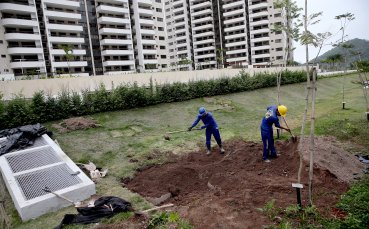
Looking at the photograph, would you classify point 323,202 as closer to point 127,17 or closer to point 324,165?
point 324,165

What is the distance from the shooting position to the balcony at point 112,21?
158ft

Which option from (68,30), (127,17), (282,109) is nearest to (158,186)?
(282,109)

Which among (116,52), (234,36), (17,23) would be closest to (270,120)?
(17,23)

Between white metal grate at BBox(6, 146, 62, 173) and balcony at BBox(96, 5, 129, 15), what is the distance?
151 ft

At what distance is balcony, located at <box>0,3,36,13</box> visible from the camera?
3519cm

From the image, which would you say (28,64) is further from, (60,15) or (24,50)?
(60,15)

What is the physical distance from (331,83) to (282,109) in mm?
30937

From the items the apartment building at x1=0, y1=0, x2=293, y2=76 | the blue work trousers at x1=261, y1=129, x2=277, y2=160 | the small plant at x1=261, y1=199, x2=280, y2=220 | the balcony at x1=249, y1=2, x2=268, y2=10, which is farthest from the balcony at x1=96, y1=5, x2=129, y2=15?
the small plant at x1=261, y1=199, x2=280, y2=220

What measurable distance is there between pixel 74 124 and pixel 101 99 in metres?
3.13

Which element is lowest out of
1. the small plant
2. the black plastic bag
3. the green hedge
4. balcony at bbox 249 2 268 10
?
the black plastic bag

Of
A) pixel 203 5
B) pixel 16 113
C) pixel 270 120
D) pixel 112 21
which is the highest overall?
pixel 203 5

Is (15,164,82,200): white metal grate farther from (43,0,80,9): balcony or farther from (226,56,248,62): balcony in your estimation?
(226,56,248,62): balcony

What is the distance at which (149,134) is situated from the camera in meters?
12.8

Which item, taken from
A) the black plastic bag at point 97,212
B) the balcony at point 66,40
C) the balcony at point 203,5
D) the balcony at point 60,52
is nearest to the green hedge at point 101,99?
the black plastic bag at point 97,212
